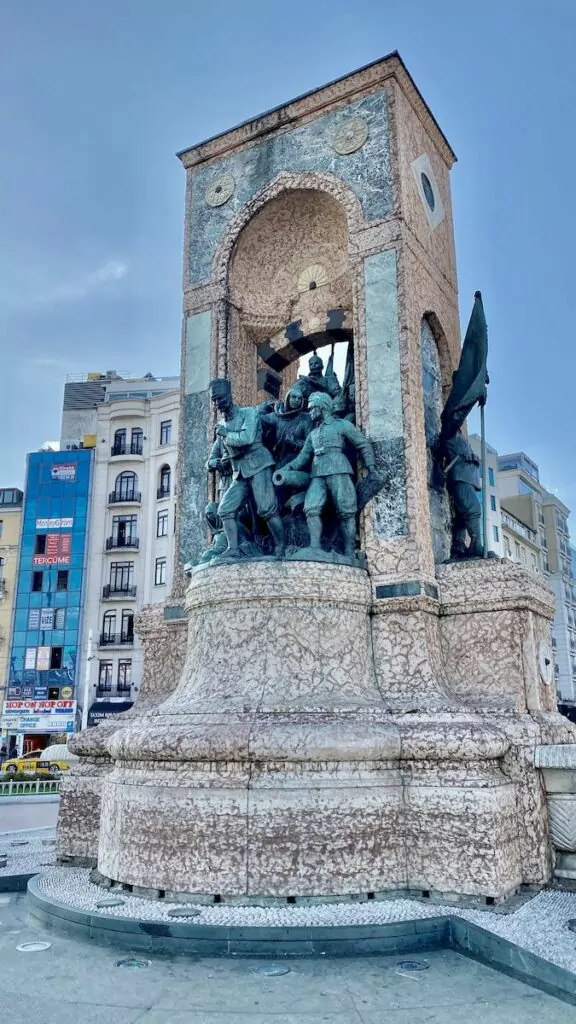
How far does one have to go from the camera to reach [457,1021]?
13.6 ft

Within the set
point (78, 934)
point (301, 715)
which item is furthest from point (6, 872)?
point (301, 715)

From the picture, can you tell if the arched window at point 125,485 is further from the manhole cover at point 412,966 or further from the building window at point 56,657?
the manhole cover at point 412,966

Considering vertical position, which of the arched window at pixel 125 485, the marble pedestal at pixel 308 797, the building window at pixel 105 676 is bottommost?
the marble pedestal at pixel 308 797

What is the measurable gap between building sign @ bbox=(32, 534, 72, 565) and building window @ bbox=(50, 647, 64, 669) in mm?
4140

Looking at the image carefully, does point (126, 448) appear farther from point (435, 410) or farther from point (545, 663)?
point (545, 663)

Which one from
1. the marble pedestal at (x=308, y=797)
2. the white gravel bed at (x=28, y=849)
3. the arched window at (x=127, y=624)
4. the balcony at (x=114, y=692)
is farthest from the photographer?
the arched window at (x=127, y=624)

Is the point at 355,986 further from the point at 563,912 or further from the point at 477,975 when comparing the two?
the point at 563,912

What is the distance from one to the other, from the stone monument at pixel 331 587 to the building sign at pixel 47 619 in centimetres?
3079

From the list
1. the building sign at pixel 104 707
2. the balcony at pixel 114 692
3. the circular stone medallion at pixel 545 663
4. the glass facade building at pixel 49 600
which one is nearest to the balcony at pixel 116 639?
the glass facade building at pixel 49 600

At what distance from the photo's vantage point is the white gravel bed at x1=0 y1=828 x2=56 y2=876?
7961 mm

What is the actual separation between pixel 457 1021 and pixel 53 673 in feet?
119

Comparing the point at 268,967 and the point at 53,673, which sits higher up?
the point at 53,673

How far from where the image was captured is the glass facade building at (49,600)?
37.5 metres

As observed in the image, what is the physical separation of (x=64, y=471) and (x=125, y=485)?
3333mm
